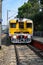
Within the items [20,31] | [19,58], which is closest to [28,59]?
[19,58]

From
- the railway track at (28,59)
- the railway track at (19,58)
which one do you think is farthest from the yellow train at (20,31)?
the railway track at (28,59)

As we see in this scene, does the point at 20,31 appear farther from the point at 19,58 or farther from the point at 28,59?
the point at 28,59

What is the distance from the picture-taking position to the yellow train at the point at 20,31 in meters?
25.8

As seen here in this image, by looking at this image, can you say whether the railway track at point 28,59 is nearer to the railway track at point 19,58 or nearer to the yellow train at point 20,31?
the railway track at point 19,58

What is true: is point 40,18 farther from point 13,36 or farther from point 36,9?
point 13,36

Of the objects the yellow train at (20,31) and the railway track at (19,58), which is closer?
the railway track at (19,58)

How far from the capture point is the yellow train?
25766 mm

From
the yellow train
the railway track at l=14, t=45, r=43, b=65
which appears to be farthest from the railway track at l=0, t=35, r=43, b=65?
the yellow train

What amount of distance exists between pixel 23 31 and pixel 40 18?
3580 cm

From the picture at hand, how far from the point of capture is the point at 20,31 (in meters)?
26.5

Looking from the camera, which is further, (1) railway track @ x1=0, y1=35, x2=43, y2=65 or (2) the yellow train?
(2) the yellow train

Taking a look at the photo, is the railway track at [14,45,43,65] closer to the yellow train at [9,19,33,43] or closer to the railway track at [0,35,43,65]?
the railway track at [0,35,43,65]

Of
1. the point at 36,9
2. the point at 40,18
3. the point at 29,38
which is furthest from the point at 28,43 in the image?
the point at 36,9

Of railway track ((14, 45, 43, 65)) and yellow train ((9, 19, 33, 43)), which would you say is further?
yellow train ((9, 19, 33, 43))
